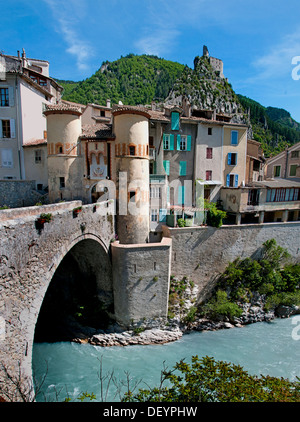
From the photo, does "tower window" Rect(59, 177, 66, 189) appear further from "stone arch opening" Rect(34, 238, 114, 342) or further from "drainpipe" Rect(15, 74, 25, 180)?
"stone arch opening" Rect(34, 238, 114, 342)

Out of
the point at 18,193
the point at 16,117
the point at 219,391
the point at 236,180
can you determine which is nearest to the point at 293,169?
the point at 236,180

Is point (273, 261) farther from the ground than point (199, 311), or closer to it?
farther from the ground

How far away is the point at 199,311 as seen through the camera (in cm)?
2053

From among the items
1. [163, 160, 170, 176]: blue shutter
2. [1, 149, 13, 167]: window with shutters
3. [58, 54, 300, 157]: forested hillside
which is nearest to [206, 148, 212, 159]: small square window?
[163, 160, 170, 176]: blue shutter

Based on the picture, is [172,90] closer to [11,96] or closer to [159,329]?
[11,96]

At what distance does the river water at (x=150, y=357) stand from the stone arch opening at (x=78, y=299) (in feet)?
3.89

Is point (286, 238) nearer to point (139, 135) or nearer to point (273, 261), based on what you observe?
point (273, 261)

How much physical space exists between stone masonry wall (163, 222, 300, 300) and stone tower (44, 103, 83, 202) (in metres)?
8.77

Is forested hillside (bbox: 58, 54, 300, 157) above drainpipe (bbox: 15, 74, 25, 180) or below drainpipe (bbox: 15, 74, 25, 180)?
above

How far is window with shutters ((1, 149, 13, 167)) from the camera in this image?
2127cm

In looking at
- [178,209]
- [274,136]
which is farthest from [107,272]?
[274,136]

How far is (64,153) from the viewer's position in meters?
18.8

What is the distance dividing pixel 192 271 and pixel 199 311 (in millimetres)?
3491

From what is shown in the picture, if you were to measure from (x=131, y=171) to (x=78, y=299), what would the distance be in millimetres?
10975
